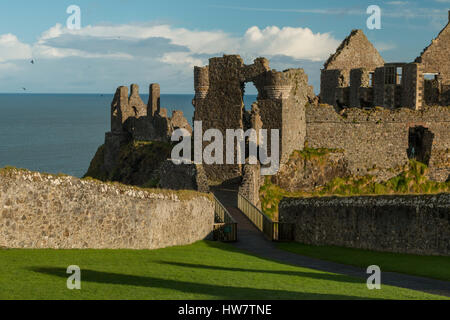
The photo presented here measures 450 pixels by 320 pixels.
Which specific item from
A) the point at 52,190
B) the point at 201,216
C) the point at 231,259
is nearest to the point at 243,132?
the point at 201,216

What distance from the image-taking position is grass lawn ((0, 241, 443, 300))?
13.2 metres

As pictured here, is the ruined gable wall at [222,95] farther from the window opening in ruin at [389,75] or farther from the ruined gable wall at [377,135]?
the window opening in ruin at [389,75]

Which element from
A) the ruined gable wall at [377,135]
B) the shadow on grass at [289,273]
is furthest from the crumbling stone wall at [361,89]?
the shadow on grass at [289,273]

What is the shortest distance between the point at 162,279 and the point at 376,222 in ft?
40.9

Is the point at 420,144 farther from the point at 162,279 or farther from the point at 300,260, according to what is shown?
the point at 162,279

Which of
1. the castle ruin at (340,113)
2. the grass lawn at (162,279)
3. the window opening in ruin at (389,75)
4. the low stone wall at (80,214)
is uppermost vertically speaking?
the window opening in ruin at (389,75)

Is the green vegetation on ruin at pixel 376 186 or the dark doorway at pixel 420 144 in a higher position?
the dark doorway at pixel 420 144

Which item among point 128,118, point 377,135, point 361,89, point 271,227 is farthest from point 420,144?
point 128,118

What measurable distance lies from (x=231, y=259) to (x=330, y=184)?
897 inches

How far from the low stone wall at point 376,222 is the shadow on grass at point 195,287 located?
964cm

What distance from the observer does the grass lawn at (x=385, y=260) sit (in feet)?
65.6

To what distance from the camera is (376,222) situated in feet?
82.3

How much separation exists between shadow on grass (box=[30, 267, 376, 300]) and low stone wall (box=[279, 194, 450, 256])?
964 cm
